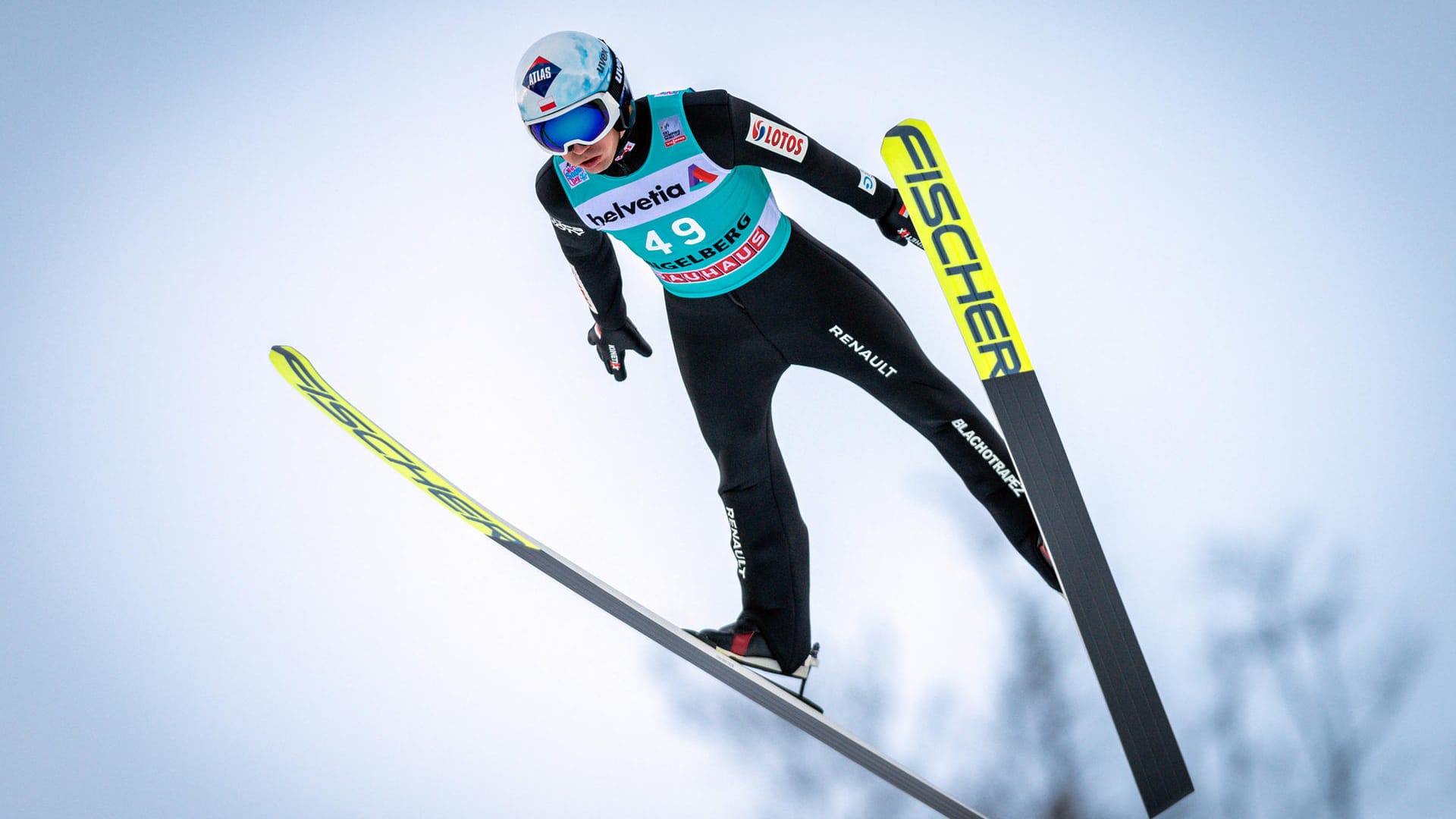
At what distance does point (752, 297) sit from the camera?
2457mm

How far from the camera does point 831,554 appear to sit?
171 inches

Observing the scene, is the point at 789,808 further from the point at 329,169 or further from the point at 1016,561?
the point at 329,169

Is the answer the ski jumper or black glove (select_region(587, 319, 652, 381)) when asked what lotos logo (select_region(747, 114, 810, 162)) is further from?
black glove (select_region(587, 319, 652, 381))

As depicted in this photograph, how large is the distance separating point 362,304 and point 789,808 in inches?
112

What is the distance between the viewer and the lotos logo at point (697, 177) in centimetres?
230

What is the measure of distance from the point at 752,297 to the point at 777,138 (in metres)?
0.37

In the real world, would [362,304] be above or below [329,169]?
below

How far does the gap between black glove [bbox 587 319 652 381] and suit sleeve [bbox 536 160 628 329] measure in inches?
0.8

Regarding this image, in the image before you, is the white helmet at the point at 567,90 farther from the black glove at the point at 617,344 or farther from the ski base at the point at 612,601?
the ski base at the point at 612,601

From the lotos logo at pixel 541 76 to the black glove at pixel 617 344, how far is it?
0.78m

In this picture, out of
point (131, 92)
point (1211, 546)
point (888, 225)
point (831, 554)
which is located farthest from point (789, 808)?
point (131, 92)

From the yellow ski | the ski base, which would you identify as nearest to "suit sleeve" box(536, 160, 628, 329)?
the ski base

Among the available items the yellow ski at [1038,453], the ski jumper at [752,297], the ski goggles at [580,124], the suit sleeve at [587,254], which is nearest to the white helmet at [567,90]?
the ski goggles at [580,124]

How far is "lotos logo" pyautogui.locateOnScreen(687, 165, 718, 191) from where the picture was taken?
230 centimetres
